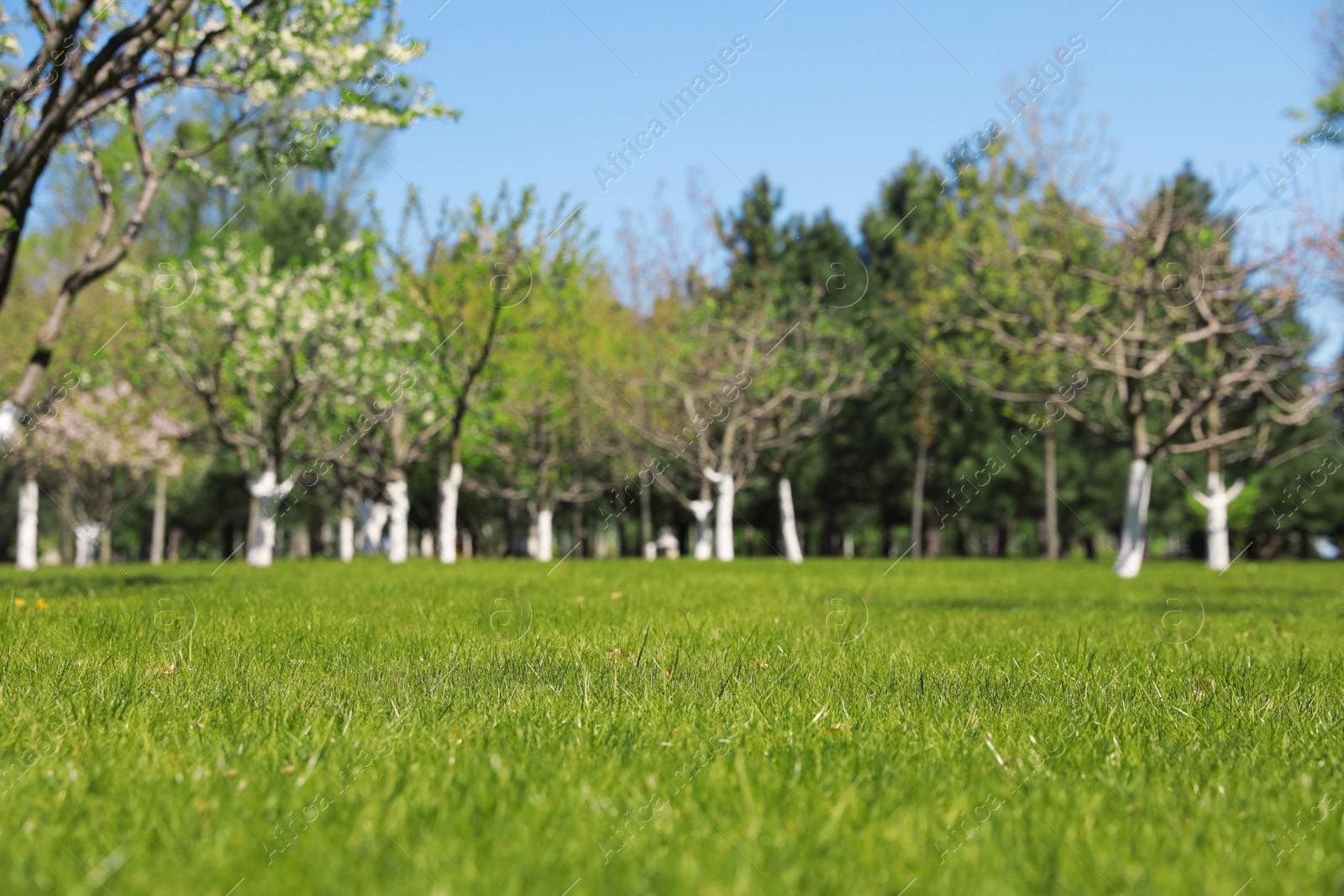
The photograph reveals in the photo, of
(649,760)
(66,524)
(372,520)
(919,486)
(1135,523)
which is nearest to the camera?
(649,760)

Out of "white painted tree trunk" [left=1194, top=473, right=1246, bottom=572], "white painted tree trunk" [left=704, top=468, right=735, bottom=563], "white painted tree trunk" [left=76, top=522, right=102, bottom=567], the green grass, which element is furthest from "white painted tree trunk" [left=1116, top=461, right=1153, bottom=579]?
"white painted tree trunk" [left=76, top=522, right=102, bottom=567]

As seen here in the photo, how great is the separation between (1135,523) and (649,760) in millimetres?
20932

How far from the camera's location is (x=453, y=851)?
2543 millimetres

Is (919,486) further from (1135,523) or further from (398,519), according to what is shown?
(398,519)

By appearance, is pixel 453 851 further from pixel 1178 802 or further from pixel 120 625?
pixel 120 625

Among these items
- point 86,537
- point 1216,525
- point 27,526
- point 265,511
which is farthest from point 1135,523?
point 86,537

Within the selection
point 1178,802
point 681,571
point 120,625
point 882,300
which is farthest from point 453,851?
point 882,300

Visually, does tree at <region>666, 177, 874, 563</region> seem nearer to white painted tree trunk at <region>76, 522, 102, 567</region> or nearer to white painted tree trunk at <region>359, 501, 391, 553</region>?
white painted tree trunk at <region>359, 501, 391, 553</region>

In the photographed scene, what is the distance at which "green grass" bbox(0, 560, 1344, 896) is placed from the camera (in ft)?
8.25

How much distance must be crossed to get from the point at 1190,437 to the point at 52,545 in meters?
74.4

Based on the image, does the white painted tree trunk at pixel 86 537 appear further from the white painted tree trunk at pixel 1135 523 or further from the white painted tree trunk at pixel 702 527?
the white painted tree trunk at pixel 1135 523

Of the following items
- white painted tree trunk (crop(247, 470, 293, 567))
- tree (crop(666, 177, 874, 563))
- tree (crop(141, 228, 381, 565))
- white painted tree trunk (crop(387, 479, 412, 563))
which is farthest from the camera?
tree (crop(666, 177, 874, 563))

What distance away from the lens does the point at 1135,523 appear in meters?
21.4

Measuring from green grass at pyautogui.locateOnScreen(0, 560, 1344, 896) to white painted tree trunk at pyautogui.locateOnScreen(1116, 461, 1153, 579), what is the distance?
14.6 metres
